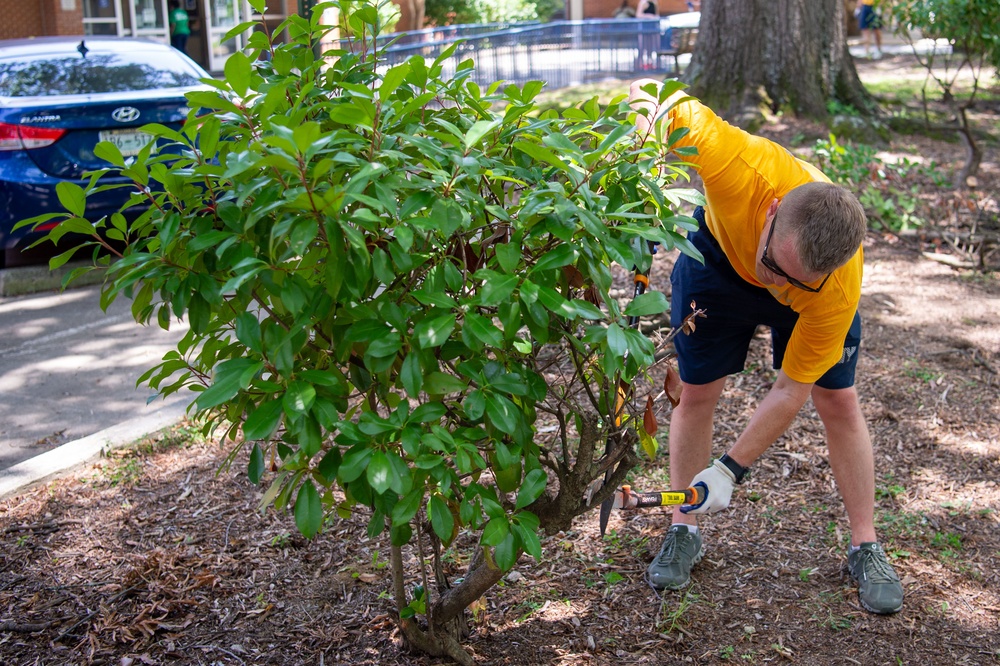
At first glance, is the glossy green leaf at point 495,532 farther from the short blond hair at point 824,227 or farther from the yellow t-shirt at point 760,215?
the yellow t-shirt at point 760,215

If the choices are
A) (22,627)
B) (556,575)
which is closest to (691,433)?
(556,575)

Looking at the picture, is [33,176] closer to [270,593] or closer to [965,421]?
[270,593]

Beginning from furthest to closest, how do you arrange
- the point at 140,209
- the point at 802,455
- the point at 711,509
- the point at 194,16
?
1. the point at 194,16
2. the point at 140,209
3. the point at 802,455
4. the point at 711,509

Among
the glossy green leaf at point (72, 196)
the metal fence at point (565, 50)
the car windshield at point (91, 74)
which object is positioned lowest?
the glossy green leaf at point (72, 196)

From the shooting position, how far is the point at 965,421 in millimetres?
4578

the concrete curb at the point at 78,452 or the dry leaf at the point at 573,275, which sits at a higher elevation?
the dry leaf at the point at 573,275

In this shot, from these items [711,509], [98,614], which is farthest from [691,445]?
[98,614]

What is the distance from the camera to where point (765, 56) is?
9930mm

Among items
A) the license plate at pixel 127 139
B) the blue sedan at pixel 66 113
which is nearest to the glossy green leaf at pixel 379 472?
the blue sedan at pixel 66 113

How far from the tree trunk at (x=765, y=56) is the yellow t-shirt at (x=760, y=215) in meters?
6.98

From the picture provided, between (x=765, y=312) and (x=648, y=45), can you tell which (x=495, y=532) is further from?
(x=648, y=45)

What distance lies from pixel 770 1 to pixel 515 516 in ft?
28.6

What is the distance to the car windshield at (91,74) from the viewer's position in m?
6.86

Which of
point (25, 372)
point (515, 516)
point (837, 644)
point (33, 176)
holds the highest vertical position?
point (33, 176)
